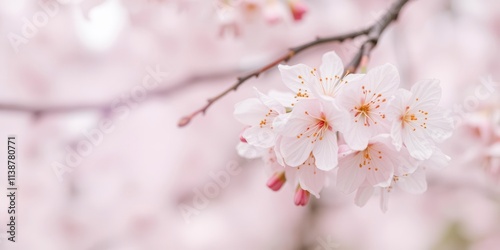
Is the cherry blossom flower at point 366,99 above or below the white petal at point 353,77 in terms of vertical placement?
below

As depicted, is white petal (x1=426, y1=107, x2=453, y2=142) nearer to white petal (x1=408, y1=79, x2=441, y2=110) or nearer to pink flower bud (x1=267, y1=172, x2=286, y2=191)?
white petal (x1=408, y1=79, x2=441, y2=110)

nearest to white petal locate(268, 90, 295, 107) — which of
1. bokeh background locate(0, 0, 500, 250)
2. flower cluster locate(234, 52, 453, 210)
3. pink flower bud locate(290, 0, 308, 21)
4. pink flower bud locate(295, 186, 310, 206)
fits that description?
flower cluster locate(234, 52, 453, 210)

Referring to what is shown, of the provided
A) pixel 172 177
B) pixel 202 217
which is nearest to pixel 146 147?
pixel 172 177

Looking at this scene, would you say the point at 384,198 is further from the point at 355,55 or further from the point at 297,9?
the point at 297,9

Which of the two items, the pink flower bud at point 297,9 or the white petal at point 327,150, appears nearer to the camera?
the white petal at point 327,150

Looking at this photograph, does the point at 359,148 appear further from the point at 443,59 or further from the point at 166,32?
the point at 443,59

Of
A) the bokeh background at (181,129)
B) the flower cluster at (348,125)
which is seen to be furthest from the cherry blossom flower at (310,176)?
the bokeh background at (181,129)

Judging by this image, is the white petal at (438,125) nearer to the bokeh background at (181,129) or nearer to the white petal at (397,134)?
the white petal at (397,134)
